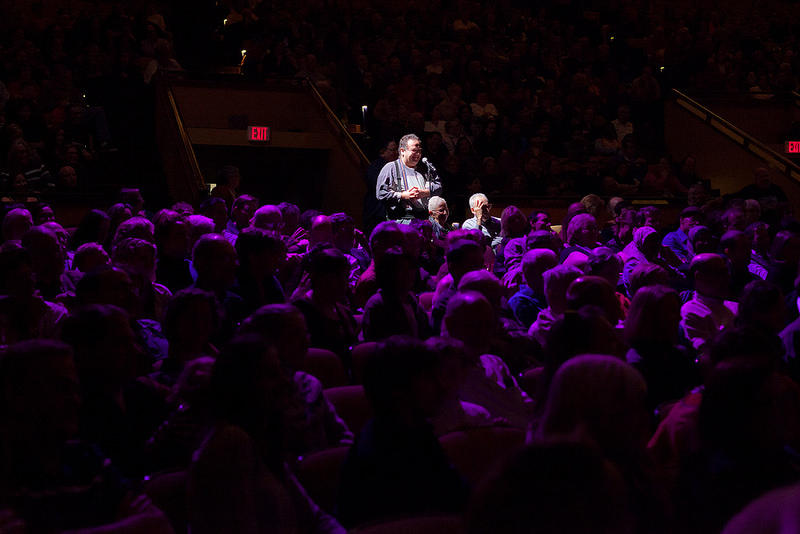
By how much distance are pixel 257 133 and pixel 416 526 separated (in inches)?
384

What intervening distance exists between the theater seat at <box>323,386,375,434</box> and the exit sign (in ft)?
28.1

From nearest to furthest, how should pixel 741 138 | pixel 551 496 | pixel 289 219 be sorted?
pixel 551 496 < pixel 289 219 < pixel 741 138

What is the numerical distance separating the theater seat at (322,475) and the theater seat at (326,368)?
866 millimetres

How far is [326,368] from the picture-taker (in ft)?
10.8

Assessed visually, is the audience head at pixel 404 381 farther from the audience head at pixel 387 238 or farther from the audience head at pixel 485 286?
the audience head at pixel 387 238

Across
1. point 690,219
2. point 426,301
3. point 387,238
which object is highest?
point 387,238

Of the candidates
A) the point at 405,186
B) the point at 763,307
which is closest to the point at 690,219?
the point at 405,186

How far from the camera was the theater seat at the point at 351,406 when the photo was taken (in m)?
2.91

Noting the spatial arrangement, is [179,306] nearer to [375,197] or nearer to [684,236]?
[375,197]

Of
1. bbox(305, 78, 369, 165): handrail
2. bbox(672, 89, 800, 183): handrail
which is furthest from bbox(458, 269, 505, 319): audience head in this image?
bbox(672, 89, 800, 183): handrail

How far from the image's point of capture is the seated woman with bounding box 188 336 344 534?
6.28 feet

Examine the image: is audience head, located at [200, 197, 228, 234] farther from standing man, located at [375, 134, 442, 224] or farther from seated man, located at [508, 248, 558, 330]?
seated man, located at [508, 248, 558, 330]

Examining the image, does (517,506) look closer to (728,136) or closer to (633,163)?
(633,163)

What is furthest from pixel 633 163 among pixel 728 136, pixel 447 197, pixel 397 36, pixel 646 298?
pixel 646 298
